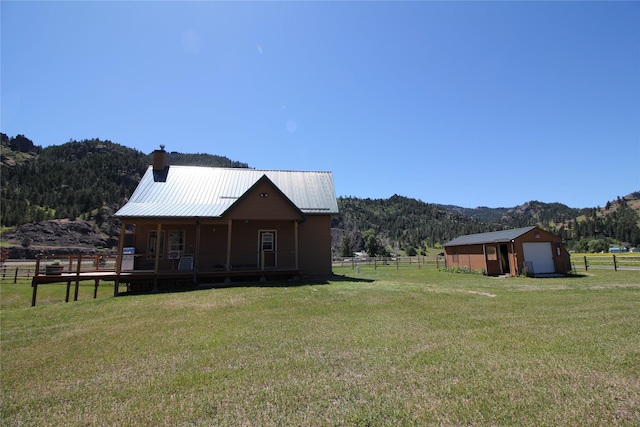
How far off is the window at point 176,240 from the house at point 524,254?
22844mm

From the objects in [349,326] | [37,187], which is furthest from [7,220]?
[349,326]

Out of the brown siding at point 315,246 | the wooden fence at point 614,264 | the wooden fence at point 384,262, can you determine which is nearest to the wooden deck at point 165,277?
the brown siding at point 315,246

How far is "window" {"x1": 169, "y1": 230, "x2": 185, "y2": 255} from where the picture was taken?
18281 millimetres

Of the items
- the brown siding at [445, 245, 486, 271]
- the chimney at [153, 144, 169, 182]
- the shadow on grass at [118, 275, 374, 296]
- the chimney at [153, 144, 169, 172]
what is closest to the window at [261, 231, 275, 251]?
the shadow on grass at [118, 275, 374, 296]

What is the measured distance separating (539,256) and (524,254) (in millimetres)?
1445

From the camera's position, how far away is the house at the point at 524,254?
79.7 feet

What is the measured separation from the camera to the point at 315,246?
19859mm

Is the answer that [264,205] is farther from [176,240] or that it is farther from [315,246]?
[176,240]

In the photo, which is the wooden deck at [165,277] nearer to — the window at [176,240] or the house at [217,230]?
the house at [217,230]

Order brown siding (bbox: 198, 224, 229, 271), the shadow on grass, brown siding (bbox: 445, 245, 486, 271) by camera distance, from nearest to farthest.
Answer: the shadow on grass < brown siding (bbox: 198, 224, 229, 271) < brown siding (bbox: 445, 245, 486, 271)

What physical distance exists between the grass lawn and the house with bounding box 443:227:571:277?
14.9 m

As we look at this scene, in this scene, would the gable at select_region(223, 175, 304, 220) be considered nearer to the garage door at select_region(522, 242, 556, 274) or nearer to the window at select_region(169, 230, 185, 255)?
the window at select_region(169, 230, 185, 255)

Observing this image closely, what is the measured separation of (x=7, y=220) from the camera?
87.8 m

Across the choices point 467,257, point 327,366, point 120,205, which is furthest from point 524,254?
point 120,205
